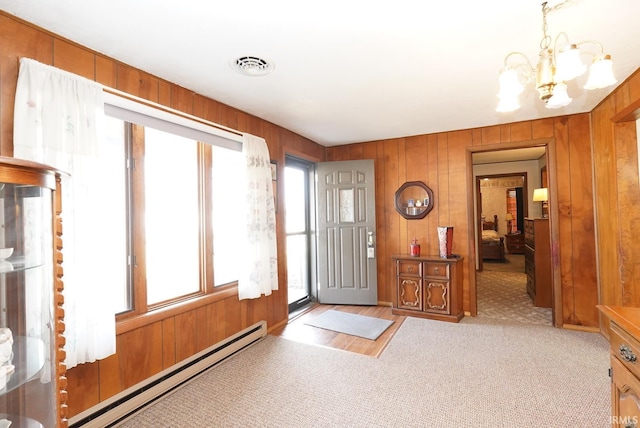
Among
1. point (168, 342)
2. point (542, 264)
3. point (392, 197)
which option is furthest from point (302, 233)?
point (542, 264)

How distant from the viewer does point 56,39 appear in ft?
5.55

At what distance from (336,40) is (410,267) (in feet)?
9.32

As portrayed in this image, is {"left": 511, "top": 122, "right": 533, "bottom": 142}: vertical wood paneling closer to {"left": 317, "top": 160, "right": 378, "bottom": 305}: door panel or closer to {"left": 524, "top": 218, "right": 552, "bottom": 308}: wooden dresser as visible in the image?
{"left": 524, "top": 218, "right": 552, "bottom": 308}: wooden dresser

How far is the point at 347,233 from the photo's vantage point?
4242mm

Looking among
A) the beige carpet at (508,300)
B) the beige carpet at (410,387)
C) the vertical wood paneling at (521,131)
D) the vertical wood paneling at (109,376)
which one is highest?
the vertical wood paneling at (521,131)

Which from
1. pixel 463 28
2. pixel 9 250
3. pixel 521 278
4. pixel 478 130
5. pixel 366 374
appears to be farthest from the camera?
pixel 521 278

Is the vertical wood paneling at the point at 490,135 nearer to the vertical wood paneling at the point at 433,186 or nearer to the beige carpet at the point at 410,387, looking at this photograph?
the vertical wood paneling at the point at 433,186

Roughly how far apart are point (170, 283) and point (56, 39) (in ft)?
5.73

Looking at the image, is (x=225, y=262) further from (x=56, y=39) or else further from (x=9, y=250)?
(x=56, y=39)

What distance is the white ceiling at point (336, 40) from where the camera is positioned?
1505 millimetres

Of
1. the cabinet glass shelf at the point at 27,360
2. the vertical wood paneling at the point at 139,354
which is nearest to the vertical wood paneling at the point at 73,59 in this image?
the cabinet glass shelf at the point at 27,360

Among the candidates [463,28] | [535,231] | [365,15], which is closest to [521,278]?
[535,231]

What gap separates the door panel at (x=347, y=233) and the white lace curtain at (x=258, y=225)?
1294mm

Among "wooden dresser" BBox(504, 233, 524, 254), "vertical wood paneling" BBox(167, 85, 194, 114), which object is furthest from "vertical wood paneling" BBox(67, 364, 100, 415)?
"wooden dresser" BBox(504, 233, 524, 254)
